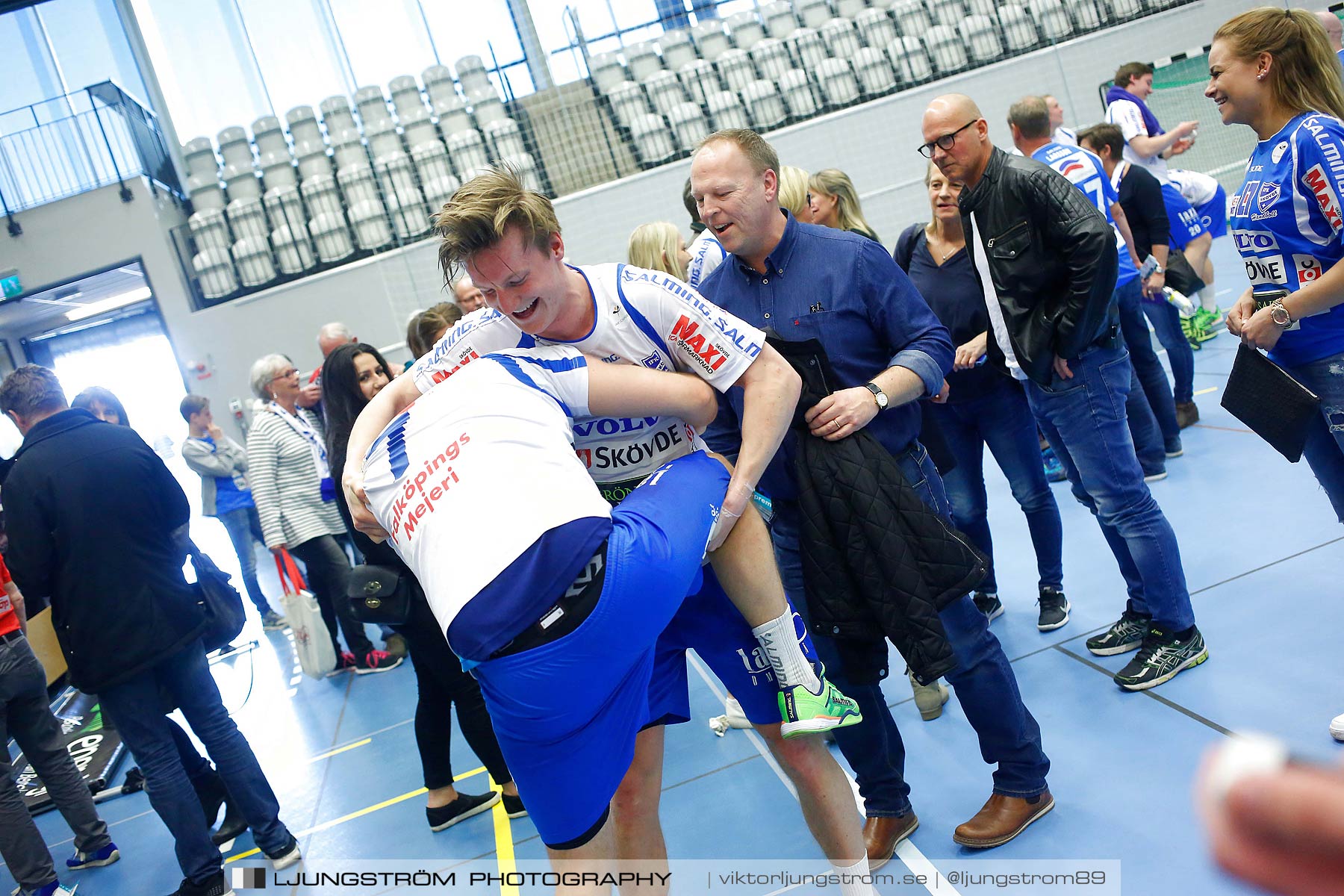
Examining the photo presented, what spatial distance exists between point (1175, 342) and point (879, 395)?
3.70m

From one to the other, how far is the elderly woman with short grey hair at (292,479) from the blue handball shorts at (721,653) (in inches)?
136

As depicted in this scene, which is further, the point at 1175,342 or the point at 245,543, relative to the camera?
the point at 245,543

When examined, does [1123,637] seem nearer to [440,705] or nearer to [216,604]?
[440,705]

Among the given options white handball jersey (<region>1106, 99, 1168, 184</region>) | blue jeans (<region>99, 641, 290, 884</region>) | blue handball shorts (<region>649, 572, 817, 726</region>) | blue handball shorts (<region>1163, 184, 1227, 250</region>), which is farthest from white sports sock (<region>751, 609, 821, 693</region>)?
white handball jersey (<region>1106, 99, 1168, 184</region>)

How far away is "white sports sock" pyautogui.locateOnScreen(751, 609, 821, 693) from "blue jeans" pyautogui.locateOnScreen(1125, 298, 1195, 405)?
13.0ft

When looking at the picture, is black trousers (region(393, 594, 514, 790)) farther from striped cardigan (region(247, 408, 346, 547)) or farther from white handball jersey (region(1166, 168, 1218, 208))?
white handball jersey (region(1166, 168, 1218, 208))

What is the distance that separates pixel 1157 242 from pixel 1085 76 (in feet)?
25.8

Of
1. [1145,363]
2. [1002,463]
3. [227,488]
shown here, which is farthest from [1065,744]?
[227,488]

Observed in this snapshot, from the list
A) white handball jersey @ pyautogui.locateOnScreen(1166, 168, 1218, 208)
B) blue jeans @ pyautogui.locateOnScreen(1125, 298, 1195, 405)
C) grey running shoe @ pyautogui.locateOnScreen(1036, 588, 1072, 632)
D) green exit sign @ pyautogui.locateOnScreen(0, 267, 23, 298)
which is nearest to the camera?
grey running shoe @ pyautogui.locateOnScreen(1036, 588, 1072, 632)

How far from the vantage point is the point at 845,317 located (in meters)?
2.22

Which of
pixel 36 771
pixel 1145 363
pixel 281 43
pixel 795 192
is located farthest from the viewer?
Answer: pixel 281 43

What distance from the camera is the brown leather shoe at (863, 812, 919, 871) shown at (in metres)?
2.33

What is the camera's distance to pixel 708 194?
2.19m

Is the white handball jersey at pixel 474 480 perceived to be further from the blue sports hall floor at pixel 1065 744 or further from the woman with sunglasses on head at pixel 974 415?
the woman with sunglasses on head at pixel 974 415
